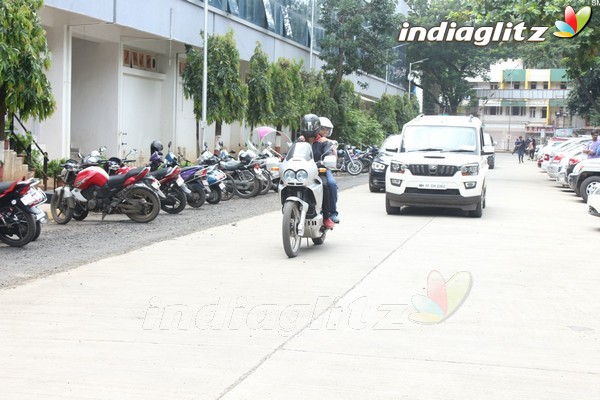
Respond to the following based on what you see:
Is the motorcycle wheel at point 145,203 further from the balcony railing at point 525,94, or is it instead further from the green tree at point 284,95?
the balcony railing at point 525,94

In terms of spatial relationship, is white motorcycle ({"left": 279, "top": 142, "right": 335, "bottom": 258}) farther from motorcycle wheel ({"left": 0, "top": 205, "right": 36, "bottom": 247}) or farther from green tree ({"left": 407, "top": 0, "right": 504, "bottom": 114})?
green tree ({"left": 407, "top": 0, "right": 504, "bottom": 114})

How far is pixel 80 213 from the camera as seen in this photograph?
51.9 feet

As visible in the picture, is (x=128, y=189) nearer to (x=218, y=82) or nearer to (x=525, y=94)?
(x=218, y=82)

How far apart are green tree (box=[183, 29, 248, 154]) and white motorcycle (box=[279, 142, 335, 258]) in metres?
19.7

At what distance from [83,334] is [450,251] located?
6.47m

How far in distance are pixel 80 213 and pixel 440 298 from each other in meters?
8.42

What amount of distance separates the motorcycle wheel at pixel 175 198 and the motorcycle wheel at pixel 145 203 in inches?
66.5

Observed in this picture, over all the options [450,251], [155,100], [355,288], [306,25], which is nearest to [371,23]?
[306,25]

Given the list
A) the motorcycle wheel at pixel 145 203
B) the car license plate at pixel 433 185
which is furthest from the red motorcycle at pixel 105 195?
the car license plate at pixel 433 185

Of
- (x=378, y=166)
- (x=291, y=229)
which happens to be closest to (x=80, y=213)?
(x=291, y=229)

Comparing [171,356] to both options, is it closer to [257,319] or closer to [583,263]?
[257,319]

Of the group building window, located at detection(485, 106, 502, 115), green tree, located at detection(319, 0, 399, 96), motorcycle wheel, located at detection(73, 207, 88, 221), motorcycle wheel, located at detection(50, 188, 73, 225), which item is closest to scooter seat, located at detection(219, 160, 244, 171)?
motorcycle wheel, located at detection(73, 207, 88, 221)

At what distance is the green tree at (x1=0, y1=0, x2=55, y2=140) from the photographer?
53.0ft

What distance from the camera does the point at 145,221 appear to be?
1552 centimetres
